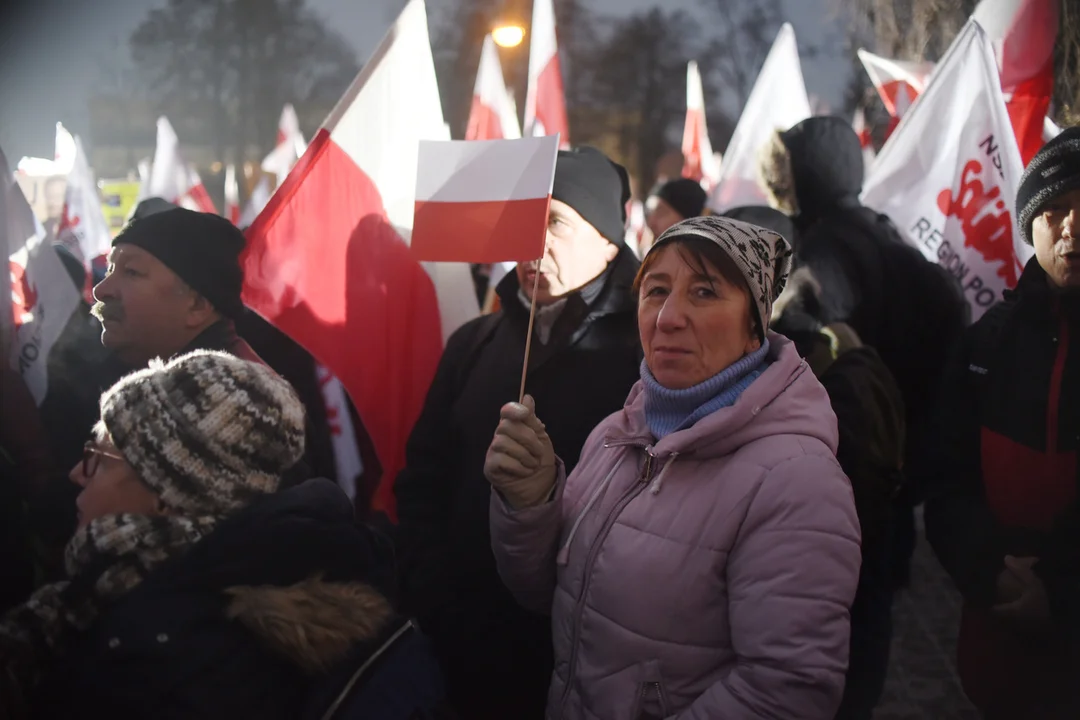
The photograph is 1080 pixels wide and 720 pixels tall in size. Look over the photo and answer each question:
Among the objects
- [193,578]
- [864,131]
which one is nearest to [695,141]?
[864,131]

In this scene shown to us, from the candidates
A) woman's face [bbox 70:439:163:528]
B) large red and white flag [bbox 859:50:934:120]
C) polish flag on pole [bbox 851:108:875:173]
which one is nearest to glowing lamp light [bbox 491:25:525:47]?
large red and white flag [bbox 859:50:934:120]

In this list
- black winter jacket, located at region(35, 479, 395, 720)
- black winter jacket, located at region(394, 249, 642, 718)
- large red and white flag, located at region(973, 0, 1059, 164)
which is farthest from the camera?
large red and white flag, located at region(973, 0, 1059, 164)

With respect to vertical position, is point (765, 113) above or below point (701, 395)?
above

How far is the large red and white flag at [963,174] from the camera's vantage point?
8.44ft

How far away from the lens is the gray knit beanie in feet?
4.63

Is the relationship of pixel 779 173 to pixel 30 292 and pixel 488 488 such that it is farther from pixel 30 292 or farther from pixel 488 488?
pixel 30 292

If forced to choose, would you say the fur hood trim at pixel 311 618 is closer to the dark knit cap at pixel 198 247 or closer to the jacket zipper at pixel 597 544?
the jacket zipper at pixel 597 544

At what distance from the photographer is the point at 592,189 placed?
7.36 feet

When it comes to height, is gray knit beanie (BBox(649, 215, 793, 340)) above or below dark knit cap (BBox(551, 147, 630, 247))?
below

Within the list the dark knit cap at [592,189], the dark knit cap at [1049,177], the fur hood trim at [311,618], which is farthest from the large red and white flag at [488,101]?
the fur hood trim at [311,618]

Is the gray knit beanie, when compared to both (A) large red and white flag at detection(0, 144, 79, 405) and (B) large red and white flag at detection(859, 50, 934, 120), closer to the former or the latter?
(A) large red and white flag at detection(0, 144, 79, 405)

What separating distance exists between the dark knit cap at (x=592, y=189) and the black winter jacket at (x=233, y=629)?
44.1 inches

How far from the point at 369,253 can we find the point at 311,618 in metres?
1.58

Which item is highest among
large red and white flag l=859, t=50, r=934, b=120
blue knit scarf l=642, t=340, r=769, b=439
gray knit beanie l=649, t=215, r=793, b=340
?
large red and white flag l=859, t=50, r=934, b=120
